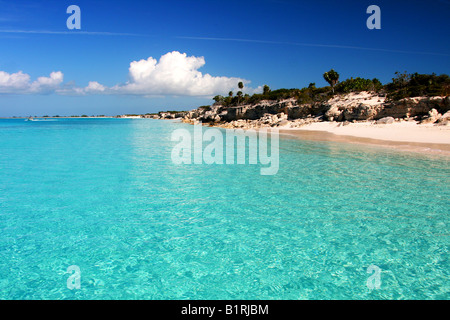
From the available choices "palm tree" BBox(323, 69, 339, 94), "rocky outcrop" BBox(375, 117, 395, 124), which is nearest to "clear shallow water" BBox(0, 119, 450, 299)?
"rocky outcrop" BBox(375, 117, 395, 124)

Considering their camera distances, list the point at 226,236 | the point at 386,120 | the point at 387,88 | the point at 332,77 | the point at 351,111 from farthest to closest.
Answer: the point at 332,77 < the point at 387,88 < the point at 351,111 < the point at 386,120 < the point at 226,236

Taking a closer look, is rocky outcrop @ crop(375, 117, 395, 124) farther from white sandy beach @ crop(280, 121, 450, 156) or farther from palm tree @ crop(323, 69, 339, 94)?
palm tree @ crop(323, 69, 339, 94)

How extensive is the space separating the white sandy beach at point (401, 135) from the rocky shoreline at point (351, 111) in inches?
56.0

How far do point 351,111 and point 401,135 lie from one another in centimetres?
1379

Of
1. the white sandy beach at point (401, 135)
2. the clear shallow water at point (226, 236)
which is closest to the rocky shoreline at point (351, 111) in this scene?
the white sandy beach at point (401, 135)

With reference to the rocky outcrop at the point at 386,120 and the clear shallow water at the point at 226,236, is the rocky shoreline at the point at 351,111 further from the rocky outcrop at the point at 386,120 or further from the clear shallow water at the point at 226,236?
the clear shallow water at the point at 226,236

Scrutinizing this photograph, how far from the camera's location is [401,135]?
29.1 meters

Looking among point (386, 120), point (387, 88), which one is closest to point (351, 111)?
point (386, 120)

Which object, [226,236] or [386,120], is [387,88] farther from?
[226,236]

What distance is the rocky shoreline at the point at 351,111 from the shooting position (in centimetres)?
3356

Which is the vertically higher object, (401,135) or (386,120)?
(386,120)

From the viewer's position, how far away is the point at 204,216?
8.23m

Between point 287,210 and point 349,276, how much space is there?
3.60 metres
